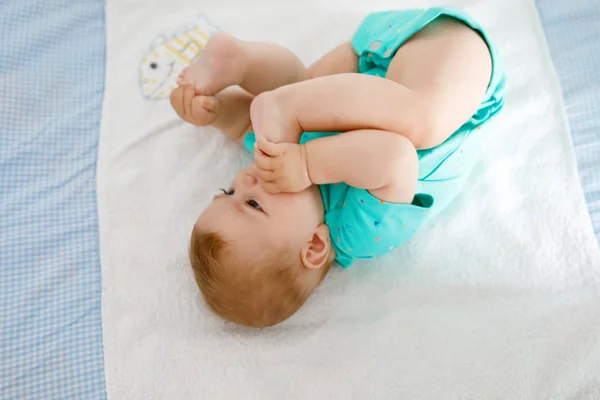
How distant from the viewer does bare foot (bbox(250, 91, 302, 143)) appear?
975mm

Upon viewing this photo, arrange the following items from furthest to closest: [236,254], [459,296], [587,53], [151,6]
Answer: [151,6], [587,53], [459,296], [236,254]

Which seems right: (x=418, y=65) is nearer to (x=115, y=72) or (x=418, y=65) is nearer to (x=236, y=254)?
(x=236, y=254)

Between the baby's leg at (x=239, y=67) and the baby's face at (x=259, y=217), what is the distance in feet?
0.68

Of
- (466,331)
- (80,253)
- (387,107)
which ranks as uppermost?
(387,107)

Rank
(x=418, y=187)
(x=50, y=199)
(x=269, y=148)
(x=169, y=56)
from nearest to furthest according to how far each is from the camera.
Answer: (x=269, y=148)
(x=418, y=187)
(x=50, y=199)
(x=169, y=56)

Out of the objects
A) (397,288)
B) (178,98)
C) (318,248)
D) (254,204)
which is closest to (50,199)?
(178,98)

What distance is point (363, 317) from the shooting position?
1.07 meters

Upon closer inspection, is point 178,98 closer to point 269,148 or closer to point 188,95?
point 188,95

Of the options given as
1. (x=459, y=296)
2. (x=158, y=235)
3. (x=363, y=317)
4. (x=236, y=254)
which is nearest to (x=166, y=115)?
(x=158, y=235)

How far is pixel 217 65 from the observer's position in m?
1.09

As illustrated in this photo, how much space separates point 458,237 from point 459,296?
0.38 ft

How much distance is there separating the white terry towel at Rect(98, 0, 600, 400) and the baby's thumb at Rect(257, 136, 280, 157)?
0.99 ft

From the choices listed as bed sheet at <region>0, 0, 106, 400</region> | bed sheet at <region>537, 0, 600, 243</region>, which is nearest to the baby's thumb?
bed sheet at <region>0, 0, 106, 400</region>

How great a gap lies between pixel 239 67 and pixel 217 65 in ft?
0.14
